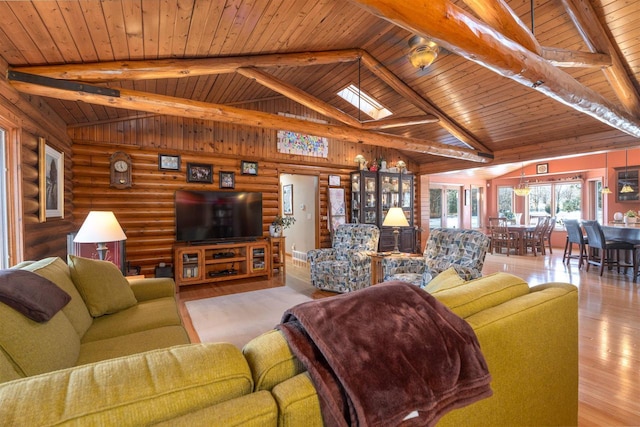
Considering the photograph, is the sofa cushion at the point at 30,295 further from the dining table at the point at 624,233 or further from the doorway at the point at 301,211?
the dining table at the point at 624,233

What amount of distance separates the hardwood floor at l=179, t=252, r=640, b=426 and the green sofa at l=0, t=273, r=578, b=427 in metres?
1.15

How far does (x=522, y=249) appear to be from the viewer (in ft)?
24.8

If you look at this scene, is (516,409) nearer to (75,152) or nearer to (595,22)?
(595,22)

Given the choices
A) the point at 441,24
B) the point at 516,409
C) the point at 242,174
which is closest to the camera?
the point at 516,409

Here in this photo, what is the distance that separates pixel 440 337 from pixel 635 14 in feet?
13.6

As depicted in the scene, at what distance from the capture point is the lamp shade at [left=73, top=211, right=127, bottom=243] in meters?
2.71

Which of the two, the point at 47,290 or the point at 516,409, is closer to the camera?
the point at 516,409

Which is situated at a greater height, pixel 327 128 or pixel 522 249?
pixel 327 128

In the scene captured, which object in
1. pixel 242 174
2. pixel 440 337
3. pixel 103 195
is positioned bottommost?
pixel 440 337

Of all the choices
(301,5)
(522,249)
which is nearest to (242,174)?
(301,5)

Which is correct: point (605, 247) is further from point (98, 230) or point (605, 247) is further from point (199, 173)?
point (98, 230)

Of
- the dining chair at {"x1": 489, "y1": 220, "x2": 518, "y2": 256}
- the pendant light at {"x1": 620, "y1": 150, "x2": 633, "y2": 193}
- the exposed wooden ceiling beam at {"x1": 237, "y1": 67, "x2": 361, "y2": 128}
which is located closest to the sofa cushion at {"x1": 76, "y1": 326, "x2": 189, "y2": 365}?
the exposed wooden ceiling beam at {"x1": 237, "y1": 67, "x2": 361, "y2": 128}

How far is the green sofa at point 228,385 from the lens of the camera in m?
0.59

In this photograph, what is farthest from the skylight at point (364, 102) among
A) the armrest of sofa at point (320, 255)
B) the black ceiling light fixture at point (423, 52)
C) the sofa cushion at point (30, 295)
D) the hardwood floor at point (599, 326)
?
the sofa cushion at point (30, 295)
